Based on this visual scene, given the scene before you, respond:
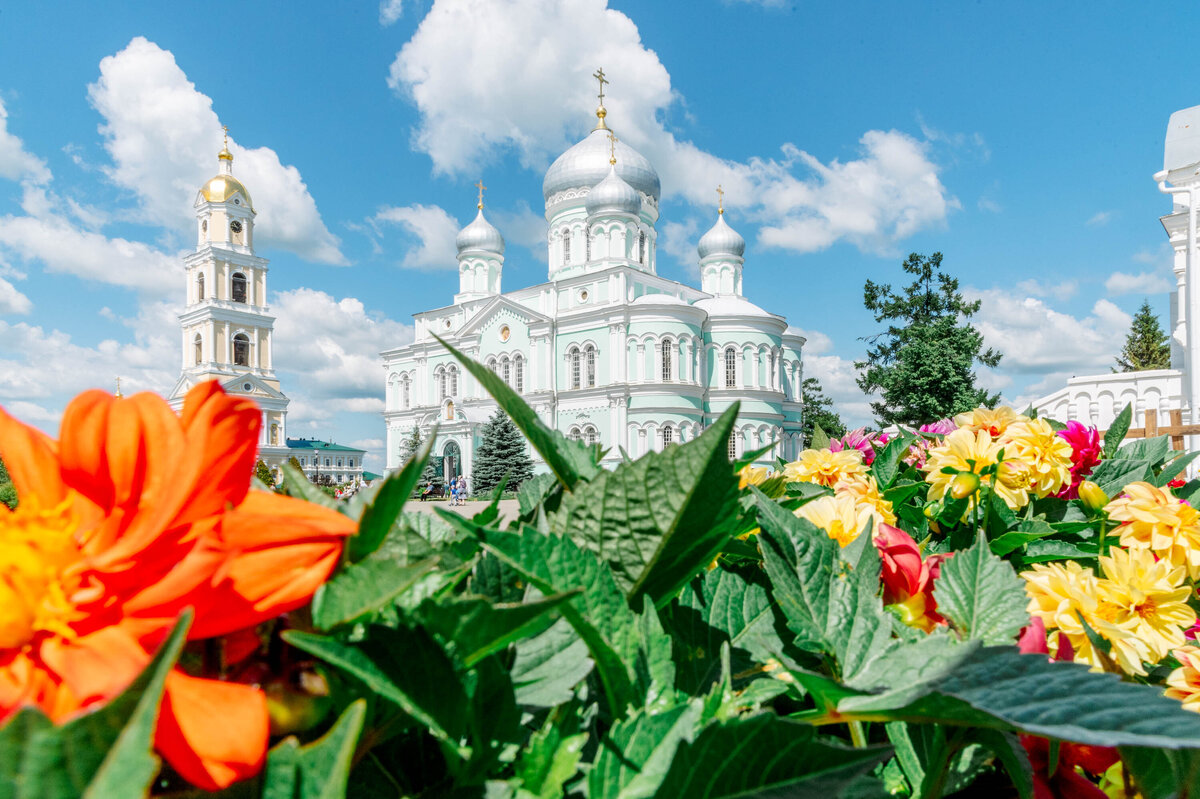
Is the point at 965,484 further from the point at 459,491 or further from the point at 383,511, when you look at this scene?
the point at 459,491

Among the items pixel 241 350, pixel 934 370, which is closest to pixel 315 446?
pixel 241 350

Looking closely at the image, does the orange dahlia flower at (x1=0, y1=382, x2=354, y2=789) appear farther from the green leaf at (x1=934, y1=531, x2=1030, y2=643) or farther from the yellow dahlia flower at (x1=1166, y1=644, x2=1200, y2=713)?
the yellow dahlia flower at (x1=1166, y1=644, x2=1200, y2=713)

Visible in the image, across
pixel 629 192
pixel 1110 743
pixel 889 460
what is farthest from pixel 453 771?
pixel 629 192

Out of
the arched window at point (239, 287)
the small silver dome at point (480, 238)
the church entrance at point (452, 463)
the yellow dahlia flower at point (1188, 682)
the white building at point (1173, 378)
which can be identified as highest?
the small silver dome at point (480, 238)

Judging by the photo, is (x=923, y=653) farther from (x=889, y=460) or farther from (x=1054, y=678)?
(x=889, y=460)

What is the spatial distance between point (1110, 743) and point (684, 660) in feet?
0.95

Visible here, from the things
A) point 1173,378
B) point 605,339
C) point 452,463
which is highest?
point 605,339

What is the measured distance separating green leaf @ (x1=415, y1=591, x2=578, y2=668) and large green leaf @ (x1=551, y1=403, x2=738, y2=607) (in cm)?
12

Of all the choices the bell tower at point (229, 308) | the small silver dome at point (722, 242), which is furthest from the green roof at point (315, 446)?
the small silver dome at point (722, 242)

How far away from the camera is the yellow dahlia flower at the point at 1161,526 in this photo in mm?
901

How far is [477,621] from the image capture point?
1.11 feet

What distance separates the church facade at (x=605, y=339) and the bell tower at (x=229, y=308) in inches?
259

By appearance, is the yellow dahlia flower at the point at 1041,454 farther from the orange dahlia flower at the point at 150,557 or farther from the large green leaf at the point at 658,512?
the orange dahlia flower at the point at 150,557

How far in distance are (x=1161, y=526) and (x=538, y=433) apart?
0.92 m
